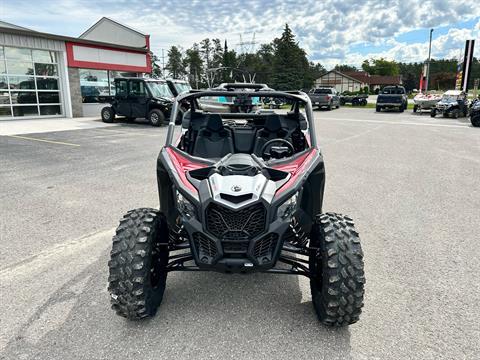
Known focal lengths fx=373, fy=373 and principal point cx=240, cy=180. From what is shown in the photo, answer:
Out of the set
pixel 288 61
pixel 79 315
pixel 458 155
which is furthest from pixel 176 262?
pixel 288 61

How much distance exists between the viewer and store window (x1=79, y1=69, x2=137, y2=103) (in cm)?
2114

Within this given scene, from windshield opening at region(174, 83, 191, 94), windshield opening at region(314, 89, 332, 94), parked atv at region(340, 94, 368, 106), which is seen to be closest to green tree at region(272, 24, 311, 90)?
parked atv at region(340, 94, 368, 106)

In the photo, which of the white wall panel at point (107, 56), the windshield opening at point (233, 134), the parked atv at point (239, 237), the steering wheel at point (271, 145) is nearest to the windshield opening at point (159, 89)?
the white wall panel at point (107, 56)

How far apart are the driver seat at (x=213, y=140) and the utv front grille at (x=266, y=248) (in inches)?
64.0

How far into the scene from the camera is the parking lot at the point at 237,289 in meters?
2.47

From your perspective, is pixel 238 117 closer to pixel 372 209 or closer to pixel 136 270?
pixel 372 209

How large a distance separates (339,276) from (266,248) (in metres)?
0.52

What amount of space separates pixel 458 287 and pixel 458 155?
25.7ft

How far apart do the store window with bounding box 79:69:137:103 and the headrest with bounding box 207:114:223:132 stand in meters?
19.4

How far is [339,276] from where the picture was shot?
2.46 metres

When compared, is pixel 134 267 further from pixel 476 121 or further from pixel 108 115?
pixel 476 121

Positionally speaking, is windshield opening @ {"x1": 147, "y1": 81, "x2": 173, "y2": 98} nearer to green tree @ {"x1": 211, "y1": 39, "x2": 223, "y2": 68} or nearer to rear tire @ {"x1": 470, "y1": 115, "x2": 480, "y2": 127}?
rear tire @ {"x1": 470, "y1": 115, "x2": 480, "y2": 127}

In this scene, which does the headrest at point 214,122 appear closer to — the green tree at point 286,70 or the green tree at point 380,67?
the green tree at point 286,70

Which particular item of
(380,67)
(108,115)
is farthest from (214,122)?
(380,67)
